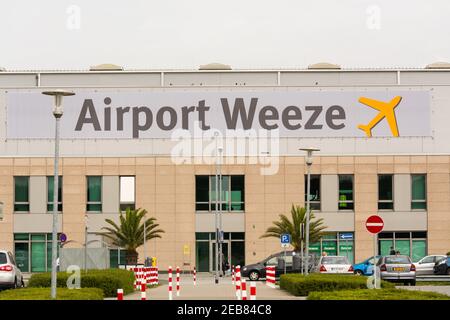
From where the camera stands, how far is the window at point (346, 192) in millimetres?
74000

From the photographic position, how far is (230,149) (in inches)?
2938

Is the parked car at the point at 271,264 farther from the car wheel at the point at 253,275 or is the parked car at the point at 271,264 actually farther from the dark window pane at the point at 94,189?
the dark window pane at the point at 94,189

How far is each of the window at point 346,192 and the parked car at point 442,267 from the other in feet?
48.1

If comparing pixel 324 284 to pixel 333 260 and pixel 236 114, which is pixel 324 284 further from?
pixel 236 114

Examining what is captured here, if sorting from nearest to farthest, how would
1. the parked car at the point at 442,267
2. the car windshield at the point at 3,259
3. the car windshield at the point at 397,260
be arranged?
the car windshield at the point at 3,259 < the car windshield at the point at 397,260 < the parked car at the point at 442,267

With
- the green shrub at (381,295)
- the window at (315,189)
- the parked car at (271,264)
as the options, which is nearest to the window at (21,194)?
the window at (315,189)

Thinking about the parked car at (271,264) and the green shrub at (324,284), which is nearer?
the green shrub at (324,284)

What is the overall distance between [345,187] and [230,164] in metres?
7.93

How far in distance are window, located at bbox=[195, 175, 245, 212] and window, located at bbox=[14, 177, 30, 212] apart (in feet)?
37.7

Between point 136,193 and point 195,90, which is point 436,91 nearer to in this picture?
point 195,90

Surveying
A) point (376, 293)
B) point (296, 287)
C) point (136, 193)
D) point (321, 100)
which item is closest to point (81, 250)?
point (296, 287)

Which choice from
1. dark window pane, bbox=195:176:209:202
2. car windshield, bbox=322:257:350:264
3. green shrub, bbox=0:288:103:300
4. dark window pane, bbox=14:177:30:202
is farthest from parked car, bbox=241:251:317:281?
green shrub, bbox=0:288:103:300
